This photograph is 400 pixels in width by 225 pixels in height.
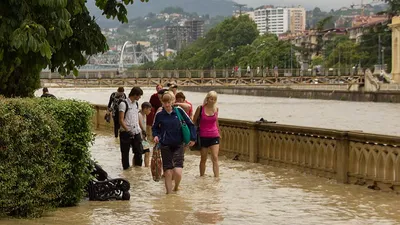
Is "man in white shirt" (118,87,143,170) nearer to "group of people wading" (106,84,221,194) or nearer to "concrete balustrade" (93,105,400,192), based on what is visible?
"group of people wading" (106,84,221,194)

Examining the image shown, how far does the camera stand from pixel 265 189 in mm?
15656

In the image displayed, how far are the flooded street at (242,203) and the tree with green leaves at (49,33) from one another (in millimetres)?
1918

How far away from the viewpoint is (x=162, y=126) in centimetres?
1458

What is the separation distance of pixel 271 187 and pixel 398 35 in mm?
115444

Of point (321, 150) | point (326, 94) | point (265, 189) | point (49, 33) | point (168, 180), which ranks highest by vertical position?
point (49, 33)

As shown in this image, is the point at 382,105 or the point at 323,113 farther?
the point at 382,105

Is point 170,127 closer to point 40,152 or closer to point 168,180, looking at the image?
point 168,180

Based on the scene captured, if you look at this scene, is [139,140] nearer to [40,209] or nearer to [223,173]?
[223,173]

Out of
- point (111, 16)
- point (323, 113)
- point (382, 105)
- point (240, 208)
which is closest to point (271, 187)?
point (240, 208)

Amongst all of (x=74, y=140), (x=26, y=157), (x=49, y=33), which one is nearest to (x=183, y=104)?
(x=74, y=140)

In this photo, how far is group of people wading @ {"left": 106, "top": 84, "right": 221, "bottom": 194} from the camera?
1452cm

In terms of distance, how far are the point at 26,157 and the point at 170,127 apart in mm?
3846

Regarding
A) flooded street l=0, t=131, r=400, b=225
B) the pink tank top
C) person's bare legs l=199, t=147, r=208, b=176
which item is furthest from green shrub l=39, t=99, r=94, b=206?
person's bare legs l=199, t=147, r=208, b=176

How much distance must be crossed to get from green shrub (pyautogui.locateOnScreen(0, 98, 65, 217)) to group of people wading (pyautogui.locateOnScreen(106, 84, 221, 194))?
10.7 feet
